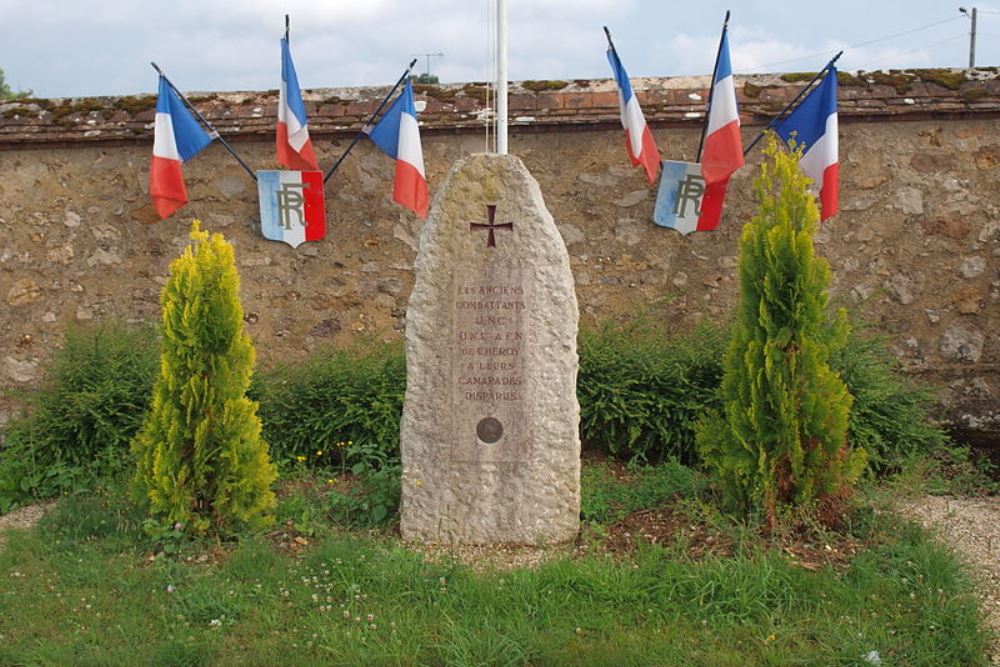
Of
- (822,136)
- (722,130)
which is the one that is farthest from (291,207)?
(822,136)

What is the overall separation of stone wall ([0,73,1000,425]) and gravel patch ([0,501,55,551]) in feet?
6.89

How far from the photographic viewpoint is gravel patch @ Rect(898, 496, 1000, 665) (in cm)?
426

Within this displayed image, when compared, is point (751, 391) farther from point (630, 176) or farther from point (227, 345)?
point (630, 176)

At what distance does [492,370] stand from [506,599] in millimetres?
1202

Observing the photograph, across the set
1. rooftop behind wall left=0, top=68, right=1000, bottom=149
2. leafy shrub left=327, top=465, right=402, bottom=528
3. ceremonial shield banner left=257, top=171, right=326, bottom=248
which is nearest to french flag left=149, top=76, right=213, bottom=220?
rooftop behind wall left=0, top=68, right=1000, bottom=149

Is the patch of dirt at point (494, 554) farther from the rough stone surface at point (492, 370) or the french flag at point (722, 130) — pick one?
the french flag at point (722, 130)

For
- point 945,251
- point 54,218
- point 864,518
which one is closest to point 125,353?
point 54,218

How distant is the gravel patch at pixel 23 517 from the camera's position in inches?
221

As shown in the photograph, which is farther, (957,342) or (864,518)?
(957,342)

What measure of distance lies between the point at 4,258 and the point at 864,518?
6.72 metres

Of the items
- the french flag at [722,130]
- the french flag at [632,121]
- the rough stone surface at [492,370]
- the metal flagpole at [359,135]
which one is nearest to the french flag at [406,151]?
the metal flagpole at [359,135]

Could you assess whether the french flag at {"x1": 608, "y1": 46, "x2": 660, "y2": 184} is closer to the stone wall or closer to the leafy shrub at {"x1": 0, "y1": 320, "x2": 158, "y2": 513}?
the stone wall

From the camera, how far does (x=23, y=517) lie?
5.88 metres

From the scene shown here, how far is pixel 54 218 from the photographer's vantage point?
25.9 feet
